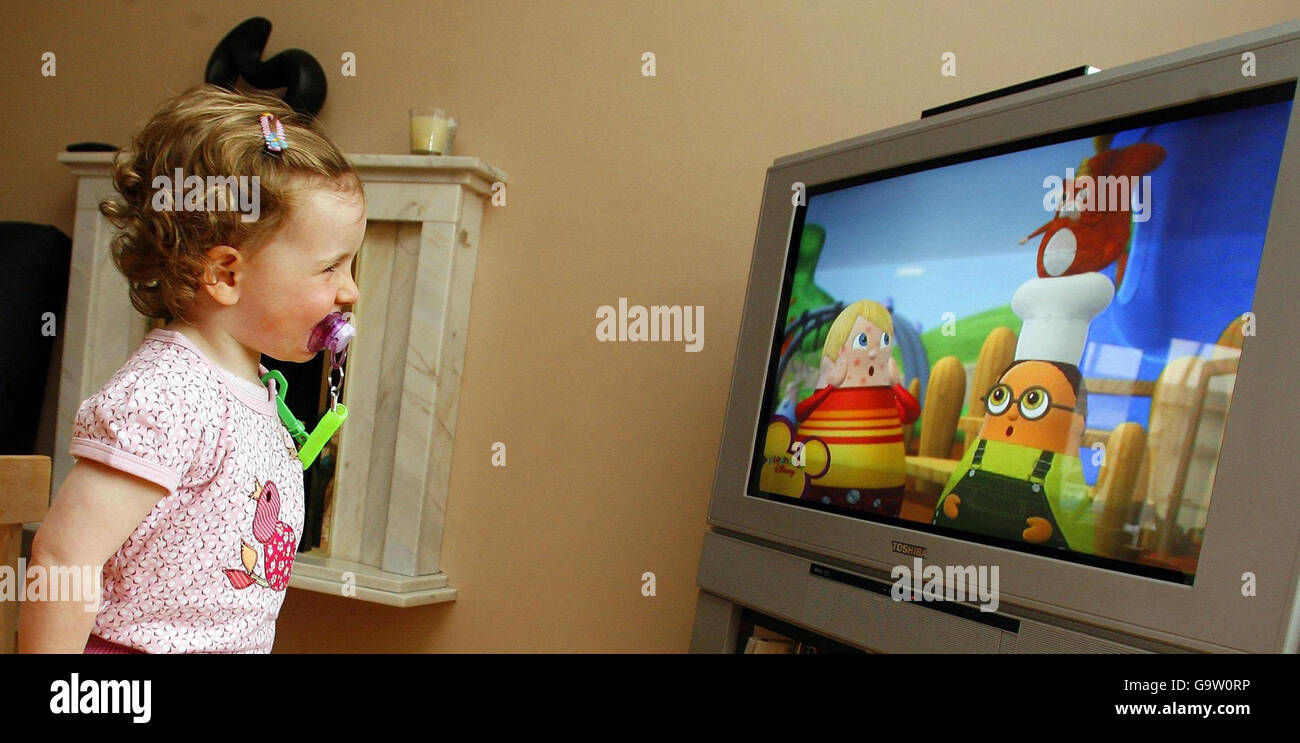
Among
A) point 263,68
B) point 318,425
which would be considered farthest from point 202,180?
point 263,68

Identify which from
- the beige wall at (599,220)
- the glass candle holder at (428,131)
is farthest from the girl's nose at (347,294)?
the glass candle holder at (428,131)

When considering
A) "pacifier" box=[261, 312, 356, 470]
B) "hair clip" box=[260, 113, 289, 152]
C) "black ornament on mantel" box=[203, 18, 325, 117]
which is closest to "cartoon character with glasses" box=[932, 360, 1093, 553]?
"pacifier" box=[261, 312, 356, 470]

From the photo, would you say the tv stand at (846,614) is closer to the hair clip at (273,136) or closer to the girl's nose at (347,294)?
the girl's nose at (347,294)

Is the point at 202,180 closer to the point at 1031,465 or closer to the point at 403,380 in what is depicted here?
the point at 1031,465

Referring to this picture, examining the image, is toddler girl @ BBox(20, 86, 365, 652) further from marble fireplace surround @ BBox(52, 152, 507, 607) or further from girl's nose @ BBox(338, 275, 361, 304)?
marble fireplace surround @ BBox(52, 152, 507, 607)

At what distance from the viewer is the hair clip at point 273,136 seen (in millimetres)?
1144

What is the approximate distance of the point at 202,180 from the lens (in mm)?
1108

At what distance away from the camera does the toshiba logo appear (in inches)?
53.3

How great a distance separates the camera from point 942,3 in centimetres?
209

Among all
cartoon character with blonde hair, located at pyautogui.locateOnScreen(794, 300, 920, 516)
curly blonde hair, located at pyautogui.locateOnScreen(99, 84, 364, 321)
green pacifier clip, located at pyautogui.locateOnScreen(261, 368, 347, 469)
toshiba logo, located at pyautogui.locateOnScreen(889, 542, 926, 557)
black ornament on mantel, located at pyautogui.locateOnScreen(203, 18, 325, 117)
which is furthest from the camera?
black ornament on mantel, located at pyautogui.locateOnScreen(203, 18, 325, 117)

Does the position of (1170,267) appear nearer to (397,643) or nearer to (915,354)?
(915,354)

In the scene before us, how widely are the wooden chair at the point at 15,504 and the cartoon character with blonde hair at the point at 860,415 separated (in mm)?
1082
